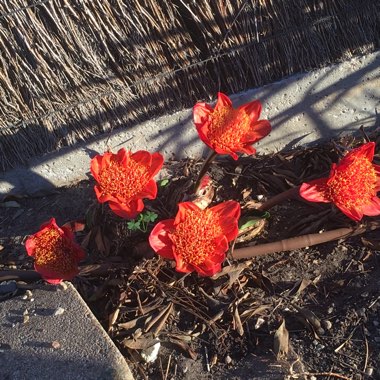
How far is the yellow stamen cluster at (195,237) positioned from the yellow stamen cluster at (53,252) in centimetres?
A: 44

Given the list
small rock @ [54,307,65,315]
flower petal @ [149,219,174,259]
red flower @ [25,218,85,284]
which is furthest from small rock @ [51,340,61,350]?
flower petal @ [149,219,174,259]

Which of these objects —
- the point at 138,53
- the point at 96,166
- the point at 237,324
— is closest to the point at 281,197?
the point at 237,324

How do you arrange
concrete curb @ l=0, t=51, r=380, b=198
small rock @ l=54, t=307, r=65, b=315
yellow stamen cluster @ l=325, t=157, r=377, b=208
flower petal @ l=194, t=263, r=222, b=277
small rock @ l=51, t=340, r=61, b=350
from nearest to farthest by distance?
flower petal @ l=194, t=263, r=222, b=277
yellow stamen cluster @ l=325, t=157, r=377, b=208
small rock @ l=51, t=340, r=61, b=350
small rock @ l=54, t=307, r=65, b=315
concrete curb @ l=0, t=51, r=380, b=198

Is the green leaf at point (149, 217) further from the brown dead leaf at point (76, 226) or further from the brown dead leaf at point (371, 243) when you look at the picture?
the brown dead leaf at point (371, 243)

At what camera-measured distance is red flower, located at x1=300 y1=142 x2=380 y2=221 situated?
1922 mm

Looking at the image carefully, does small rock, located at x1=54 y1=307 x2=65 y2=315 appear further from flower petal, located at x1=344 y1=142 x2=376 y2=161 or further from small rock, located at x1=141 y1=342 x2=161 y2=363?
flower petal, located at x1=344 y1=142 x2=376 y2=161

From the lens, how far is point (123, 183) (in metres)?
1.96

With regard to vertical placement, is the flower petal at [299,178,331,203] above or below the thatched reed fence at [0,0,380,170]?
below

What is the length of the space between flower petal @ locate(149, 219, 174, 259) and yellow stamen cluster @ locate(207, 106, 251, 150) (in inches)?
13.7

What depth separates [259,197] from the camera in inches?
97.7

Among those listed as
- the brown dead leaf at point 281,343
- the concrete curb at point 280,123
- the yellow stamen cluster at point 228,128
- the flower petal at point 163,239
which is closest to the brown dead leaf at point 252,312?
the brown dead leaf at point 281,343

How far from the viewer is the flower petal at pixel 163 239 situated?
1869 mm

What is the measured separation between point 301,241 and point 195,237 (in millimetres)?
600

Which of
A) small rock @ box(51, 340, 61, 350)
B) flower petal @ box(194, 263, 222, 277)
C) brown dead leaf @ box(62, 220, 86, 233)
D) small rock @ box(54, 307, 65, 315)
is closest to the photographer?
flower petal @ box(194, 263, 222, 277)
